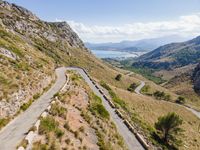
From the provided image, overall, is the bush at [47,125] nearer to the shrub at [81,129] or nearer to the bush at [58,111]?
the bush at [58,111]

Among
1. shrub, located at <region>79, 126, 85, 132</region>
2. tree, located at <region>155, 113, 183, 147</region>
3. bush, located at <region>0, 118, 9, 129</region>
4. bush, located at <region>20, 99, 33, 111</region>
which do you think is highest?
bush, located at <region>0, 118, 9, 129</region>

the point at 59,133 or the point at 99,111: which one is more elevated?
the point at 59,133

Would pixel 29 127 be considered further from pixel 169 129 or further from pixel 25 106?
pixel 169 129

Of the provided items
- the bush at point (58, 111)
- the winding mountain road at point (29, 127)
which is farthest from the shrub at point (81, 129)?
the winding mountain road at point (29, 127)

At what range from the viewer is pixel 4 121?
79.8 ft

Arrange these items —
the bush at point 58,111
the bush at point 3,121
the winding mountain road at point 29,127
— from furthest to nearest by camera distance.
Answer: the bush at point 58,111 → the bush at point 3,121 → the winding mountain road at point 29,127

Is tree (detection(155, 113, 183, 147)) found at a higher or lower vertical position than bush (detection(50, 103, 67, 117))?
lower

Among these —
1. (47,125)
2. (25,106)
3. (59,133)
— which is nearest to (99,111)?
(25,106)

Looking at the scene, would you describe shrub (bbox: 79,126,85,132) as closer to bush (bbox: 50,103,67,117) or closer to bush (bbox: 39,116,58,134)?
bush (bbox: 50,103,67,117)

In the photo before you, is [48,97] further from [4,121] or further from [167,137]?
[167,137]

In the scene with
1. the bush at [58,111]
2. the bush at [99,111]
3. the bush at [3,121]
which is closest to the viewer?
the bush at [3,121]

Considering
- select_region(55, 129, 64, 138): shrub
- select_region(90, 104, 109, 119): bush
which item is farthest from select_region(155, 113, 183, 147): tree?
select_region(55, 129, 64, 138): shrub

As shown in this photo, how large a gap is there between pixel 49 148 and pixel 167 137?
33178 mm

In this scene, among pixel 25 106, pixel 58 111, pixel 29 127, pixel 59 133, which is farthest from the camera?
pixel 25 106
